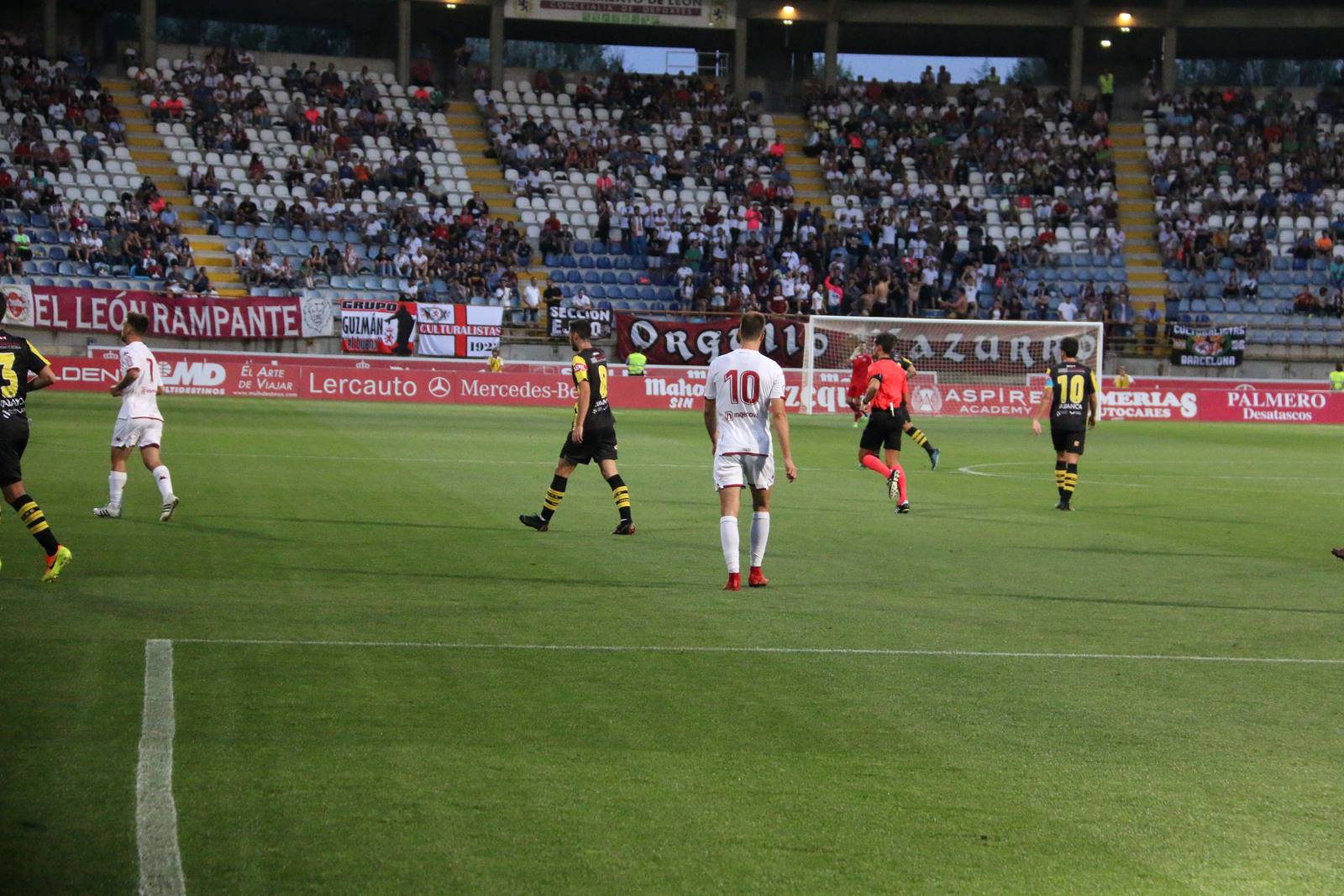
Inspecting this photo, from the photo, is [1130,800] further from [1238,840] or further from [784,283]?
[784,283]

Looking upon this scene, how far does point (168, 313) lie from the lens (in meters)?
40.4

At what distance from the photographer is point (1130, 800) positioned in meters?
5.91

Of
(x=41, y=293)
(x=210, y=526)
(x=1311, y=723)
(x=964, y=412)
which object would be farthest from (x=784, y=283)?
(x=1311, y=723)

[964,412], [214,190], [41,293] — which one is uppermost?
[214,190]

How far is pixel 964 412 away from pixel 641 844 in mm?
36540

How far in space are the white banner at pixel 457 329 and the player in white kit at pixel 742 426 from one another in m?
30.8

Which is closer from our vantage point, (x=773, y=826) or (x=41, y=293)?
(x=773, y=826)

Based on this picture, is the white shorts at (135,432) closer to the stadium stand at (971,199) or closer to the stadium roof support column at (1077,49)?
the stadium stand at (971,199)

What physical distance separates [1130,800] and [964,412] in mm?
35527

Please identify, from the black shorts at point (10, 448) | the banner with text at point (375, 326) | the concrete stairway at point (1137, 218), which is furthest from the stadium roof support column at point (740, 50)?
the black shorts at point (10, 448)

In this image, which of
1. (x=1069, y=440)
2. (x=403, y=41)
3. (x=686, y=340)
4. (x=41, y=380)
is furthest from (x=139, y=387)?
(x=403, y=41)

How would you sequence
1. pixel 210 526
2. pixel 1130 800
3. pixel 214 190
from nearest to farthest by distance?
pixel 1130 800, pixel 210 526, pixel 214 190

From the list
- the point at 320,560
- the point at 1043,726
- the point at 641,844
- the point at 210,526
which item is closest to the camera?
the point at 641,844

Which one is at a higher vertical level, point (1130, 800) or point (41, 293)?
point (41, 293)
